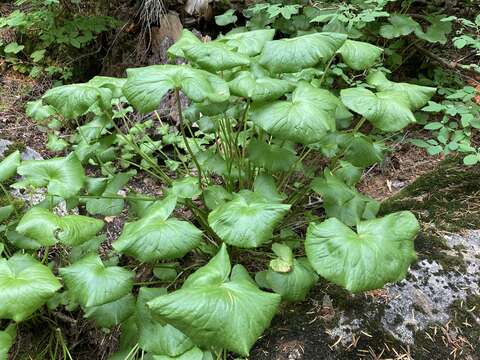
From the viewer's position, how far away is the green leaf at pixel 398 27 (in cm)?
271

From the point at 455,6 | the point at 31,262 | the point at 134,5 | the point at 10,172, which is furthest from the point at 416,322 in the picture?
the point at 134,5

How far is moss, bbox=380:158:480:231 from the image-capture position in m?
2.12

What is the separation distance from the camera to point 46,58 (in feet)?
12.5

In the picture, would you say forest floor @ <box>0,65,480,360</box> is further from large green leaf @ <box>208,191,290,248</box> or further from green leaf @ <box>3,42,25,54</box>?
green leaf @ <box>3,42,25,54</box>

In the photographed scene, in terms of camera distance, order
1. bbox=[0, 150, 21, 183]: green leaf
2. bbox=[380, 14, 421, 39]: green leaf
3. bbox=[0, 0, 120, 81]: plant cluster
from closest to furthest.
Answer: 1. bbox=[0, 150, 21, 183]: green leaf
2. bbox=[380, 14, 421, 39]: green leaf
3. bbox=[0, 0, 120, 81]: plant cluster

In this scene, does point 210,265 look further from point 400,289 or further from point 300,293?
point 400,289

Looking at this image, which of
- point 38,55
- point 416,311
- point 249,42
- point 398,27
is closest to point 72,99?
point 249,42

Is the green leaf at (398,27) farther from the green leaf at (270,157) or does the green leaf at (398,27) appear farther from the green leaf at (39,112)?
the green leaf at (39,112)

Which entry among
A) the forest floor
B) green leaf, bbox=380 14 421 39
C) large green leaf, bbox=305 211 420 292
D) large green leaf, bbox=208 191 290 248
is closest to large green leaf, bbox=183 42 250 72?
large green leaf, bbox=208 191 290 248

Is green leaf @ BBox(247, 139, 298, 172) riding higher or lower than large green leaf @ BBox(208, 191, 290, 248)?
lower

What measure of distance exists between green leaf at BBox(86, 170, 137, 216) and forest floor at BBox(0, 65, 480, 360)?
0.54m

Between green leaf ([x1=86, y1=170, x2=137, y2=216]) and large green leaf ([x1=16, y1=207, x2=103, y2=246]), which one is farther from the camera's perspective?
green leaf ([x1=86, y1=170, x2=137, y2=216])

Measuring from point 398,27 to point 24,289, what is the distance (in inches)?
101

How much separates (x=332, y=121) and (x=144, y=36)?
2.56 meters
